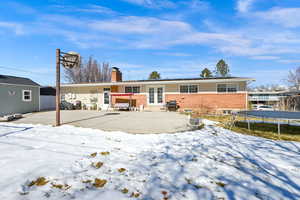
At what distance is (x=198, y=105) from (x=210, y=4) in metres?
7.88

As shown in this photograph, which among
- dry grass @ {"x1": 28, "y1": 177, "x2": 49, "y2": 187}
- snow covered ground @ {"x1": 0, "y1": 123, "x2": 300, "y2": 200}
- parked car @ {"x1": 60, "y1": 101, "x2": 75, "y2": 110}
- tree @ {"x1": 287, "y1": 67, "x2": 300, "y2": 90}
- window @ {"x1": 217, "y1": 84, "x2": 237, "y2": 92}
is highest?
tree @ {"x1": 287, "y1": 67, "x2": 300, "y2": 90}

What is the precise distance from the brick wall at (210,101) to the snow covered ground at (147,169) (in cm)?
816

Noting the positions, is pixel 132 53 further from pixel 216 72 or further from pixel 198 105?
pixel 216 72

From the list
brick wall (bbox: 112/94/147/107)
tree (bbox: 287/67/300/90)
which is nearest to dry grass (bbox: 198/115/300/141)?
brick wall (bbox: 112/94/147/107)

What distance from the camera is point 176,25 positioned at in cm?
1287

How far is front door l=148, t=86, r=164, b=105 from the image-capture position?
14.5m

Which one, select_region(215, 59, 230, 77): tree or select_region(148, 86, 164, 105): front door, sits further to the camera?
select_region(215, 59, 230, 77): tree

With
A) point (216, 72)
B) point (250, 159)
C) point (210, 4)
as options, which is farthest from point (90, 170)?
Answer: point (216, 72)

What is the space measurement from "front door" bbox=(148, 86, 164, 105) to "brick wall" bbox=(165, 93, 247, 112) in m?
0.71

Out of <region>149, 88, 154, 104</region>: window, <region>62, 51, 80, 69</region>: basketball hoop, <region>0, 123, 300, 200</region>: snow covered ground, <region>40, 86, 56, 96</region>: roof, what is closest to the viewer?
<region>0, 123, 300, 200</region>: snow covered ground

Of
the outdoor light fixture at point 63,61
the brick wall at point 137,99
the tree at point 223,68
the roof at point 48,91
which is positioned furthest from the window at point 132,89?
the tree at point 223,68

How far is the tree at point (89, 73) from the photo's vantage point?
103ft

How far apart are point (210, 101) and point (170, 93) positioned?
367 cm

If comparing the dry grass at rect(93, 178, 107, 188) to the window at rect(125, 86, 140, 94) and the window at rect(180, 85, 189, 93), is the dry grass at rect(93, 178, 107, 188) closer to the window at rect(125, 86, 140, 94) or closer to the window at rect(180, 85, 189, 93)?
the window at rect(180, 85, 189, 93)
